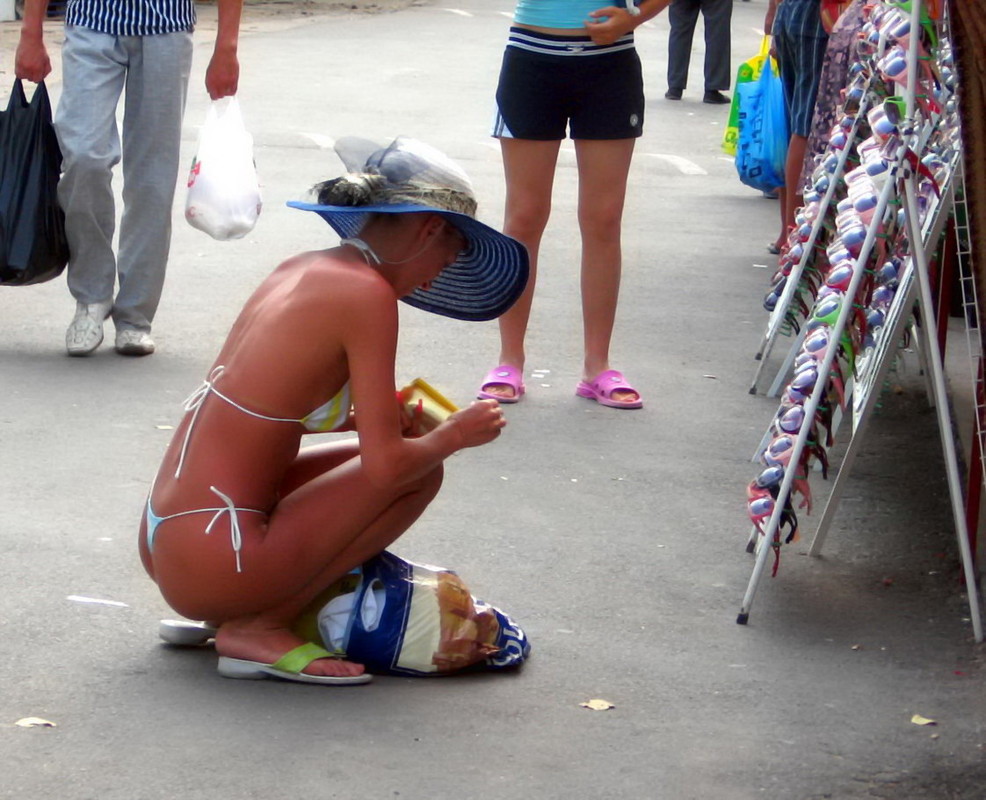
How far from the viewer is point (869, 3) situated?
585 cm

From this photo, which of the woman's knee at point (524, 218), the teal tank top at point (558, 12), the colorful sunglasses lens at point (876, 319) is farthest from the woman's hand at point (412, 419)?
the teal tank top at point (558, 12)

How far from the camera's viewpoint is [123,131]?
19.0 feet

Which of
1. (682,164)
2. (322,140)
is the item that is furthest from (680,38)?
(322,140)

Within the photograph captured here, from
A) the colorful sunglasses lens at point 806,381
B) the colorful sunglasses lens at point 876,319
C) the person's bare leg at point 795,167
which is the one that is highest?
the colorful sunglasses lens at point 876,319

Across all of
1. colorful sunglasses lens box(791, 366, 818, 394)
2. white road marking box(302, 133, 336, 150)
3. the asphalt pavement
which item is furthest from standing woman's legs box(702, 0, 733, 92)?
colorful sunglasses lens box(791, 366, 818, 394)

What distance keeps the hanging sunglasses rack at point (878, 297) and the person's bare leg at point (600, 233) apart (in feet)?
3.97

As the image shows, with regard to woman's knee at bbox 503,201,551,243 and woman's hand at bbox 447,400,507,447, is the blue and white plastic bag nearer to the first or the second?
woman's hand at bbox 447,400,507,447

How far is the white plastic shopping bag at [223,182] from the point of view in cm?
555

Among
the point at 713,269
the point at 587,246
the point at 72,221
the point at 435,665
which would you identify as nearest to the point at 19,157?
the point at 72,221

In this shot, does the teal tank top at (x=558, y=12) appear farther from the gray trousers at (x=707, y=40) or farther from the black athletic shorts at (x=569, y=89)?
the gray trousers at (x=707, y=40)

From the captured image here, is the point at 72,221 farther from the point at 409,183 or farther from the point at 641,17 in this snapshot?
the point at 409,183

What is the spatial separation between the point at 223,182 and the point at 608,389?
1.49 meters

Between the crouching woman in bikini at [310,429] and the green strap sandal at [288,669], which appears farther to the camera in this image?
the green strap sandal at [288,669]

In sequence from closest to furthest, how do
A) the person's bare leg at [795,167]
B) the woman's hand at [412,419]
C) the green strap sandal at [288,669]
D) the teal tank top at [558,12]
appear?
the green strap sandal at [288,669] → the woman's hand at [412,419] → the teal tank top at [558,12] → the person's bare leg at [795,167]
